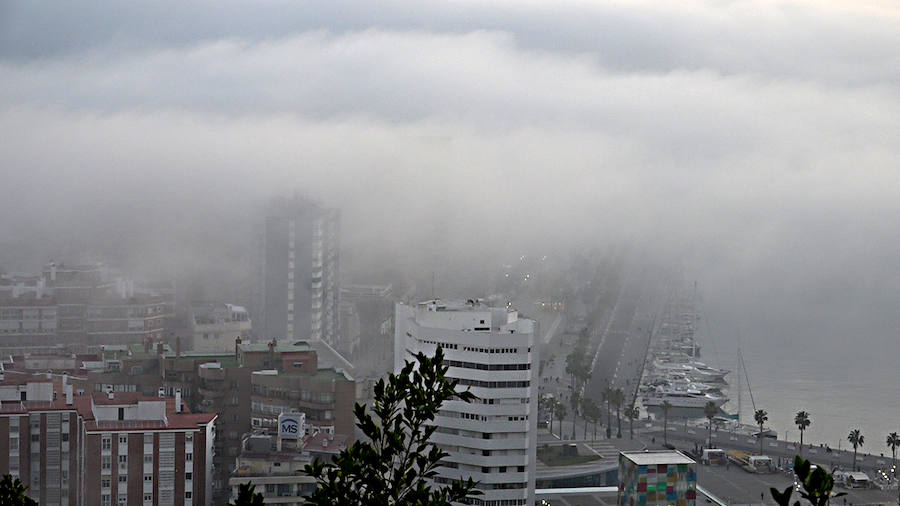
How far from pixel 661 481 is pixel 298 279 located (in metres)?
11.6

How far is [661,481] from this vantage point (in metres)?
10.2

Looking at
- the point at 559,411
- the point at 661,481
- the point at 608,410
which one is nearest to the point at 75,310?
the point at 559,411

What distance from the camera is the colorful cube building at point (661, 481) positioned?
1016 centimetres

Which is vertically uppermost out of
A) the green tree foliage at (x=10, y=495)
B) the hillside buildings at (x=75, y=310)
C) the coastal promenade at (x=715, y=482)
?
the green tree foliage at (x=10, y=495)

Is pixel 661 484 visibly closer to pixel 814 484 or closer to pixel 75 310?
pixel 814 484

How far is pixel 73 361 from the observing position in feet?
50.3

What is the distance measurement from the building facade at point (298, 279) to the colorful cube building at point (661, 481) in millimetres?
10747

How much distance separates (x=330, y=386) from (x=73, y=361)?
3.65 metres

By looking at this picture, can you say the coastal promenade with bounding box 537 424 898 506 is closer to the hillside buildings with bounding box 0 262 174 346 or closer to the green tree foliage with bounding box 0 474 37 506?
the hillside buildings with bounding box 0 262 174 346

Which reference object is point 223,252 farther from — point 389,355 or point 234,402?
point 234,402

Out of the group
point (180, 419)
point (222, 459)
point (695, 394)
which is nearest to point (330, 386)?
point (222, 459)

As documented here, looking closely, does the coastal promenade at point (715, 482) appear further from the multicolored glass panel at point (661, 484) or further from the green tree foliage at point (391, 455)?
the green tree foliage at point (391, 455)

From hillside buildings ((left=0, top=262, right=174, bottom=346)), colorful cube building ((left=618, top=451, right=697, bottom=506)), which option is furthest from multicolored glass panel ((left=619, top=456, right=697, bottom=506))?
hillside buildings ((left=0, top=262, right=174, bottom=346))

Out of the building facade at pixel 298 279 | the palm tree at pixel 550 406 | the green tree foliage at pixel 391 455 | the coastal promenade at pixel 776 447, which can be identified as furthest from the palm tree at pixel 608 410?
the green tree foliage at pixel 391 455
